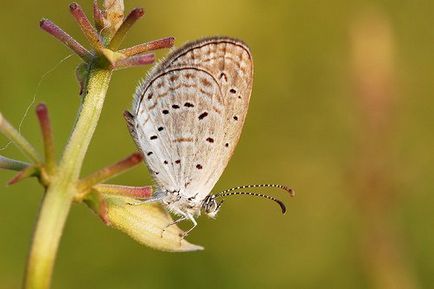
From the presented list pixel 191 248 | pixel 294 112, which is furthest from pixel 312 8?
pixel 191 248

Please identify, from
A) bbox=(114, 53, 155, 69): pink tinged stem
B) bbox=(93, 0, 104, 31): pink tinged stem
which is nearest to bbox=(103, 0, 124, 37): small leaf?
bbox=(93, 0, 104, 31): pink tinged stem

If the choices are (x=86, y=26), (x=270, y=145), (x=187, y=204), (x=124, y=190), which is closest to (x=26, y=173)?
(x=124, y=190)

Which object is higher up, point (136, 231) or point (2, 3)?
point (2, 3)

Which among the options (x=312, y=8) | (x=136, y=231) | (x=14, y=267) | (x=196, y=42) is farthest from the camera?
(x=312, y=8)

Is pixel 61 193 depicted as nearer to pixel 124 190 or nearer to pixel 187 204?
pixel 124 190

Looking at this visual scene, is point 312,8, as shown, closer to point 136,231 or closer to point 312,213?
point 312,213

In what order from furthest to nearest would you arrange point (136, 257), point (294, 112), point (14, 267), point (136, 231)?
point (294, 112), point (136, 257), point (14, 267), point (136, 231)
